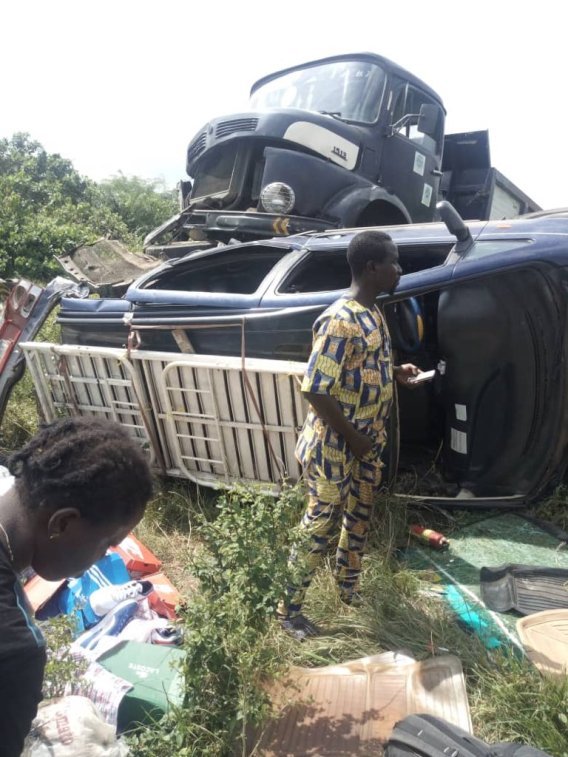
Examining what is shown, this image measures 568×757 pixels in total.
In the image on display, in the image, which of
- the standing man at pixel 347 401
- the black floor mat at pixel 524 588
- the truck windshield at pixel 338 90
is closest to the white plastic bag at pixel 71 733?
the standing man at pixel 347 401

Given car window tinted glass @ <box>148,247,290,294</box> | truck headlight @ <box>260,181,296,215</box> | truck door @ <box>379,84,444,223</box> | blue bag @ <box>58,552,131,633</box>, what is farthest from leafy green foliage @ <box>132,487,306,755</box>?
truck door @ <box>379,84,444,223</box>

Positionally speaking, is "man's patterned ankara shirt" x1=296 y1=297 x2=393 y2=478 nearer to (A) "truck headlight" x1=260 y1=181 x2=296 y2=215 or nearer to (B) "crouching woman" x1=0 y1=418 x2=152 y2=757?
(B) "crouching woman" x1=0 y1=418 x2=152 y2=757

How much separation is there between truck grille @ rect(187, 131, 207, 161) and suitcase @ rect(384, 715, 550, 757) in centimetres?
552

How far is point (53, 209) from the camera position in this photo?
14688 millimetres

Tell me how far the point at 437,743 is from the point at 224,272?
10.7 ft

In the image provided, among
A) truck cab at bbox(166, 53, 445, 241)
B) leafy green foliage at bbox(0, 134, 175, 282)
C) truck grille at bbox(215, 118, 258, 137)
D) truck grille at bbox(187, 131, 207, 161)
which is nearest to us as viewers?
truck cab at bbox(166, 53, 445, 241)

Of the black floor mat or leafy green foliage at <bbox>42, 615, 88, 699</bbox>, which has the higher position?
leafy green foliage at <bbox>42, 615, 88, 699</bbox>

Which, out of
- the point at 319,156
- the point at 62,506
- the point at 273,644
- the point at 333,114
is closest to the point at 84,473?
the point at 62,506

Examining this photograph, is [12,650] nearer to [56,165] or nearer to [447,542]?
[447,542]

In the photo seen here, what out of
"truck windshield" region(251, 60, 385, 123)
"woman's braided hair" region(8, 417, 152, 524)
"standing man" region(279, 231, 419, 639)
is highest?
"truck windshield" region(251, 60, 385, 123)

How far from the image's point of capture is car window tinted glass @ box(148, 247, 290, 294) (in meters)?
4.04

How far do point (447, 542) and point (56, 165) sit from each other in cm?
1878

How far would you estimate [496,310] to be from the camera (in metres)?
3.10

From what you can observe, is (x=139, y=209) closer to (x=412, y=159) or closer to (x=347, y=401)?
(x=412, y=159)
